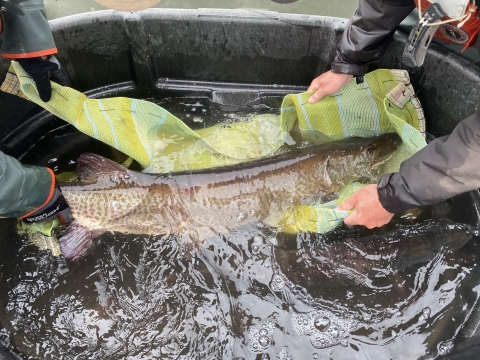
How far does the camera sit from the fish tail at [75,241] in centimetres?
205

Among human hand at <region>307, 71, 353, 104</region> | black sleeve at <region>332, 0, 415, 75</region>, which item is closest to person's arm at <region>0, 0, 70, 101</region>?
human hand at <region>307, 71, 353, 104</region>

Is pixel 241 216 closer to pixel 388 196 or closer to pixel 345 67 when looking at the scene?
pixel 388 196

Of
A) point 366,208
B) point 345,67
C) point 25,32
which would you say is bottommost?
point 366,208

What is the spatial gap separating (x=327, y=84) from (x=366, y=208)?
2.85 feet

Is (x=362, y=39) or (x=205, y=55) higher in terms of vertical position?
(x=362, y=39)

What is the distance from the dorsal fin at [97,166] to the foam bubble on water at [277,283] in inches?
39.4

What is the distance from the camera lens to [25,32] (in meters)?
1.77

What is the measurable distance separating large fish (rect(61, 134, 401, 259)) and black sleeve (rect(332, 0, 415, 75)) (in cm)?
57

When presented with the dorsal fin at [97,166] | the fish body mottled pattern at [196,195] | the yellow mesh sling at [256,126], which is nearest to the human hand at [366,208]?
the yellow mesh sling at [256,126]

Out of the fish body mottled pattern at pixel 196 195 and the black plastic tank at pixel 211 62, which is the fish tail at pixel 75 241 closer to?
the fish body mottled pattern at pixel 196 195

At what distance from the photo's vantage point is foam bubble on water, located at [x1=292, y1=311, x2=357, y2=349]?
1792 mm

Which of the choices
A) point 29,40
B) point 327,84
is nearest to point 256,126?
point 327,84

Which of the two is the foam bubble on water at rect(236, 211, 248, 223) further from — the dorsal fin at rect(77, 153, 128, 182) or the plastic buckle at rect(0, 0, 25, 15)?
the plastic buckle at rect(0, 0, 25, 15)

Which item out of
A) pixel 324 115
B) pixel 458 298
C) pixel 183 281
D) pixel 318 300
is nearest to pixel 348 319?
pixel 318 300
